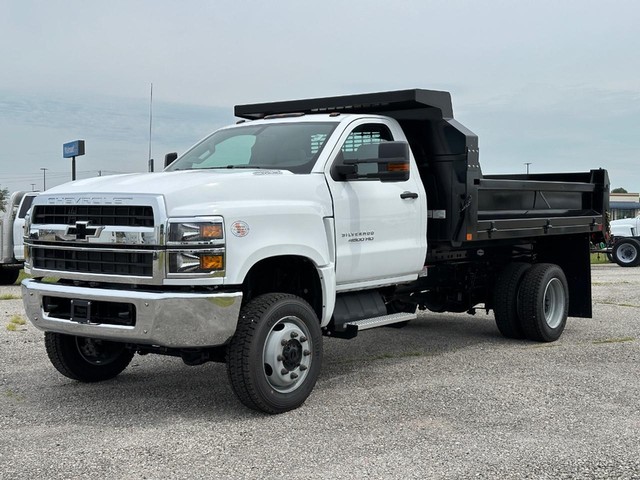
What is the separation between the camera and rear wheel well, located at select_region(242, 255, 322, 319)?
234 inches

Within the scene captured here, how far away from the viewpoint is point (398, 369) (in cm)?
730

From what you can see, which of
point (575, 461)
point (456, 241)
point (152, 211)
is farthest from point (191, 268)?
point (456, 241)

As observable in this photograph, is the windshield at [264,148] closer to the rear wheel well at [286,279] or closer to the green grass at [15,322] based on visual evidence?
the rear wheel well at [286,279]

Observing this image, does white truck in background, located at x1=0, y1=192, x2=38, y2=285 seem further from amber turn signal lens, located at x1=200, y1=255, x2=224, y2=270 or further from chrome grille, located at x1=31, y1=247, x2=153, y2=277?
amber turn signal lens, located at x1=200, y1=255, x2=224, y2=270

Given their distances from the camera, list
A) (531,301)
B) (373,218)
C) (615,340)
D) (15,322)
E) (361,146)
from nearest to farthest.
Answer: (373,218) → (361,146) → (531,301) → (615,340) → (15,322)

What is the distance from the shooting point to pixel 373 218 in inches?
261

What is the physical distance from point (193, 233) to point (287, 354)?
1134 mm

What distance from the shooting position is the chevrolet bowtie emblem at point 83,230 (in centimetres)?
553

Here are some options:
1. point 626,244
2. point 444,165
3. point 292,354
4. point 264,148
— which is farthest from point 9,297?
point 626,244

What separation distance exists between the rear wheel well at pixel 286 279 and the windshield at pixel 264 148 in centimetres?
74

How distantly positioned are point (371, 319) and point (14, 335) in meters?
4.70

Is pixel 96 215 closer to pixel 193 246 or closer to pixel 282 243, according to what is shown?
pixel 193 246

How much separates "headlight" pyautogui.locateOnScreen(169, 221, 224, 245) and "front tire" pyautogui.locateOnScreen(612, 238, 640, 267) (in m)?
20.7

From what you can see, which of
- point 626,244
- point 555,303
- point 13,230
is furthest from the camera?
point 626,244
